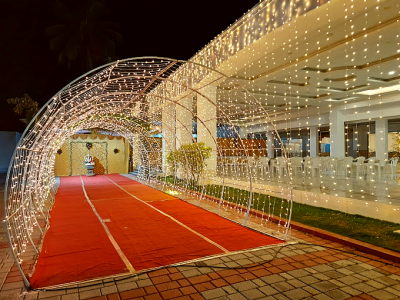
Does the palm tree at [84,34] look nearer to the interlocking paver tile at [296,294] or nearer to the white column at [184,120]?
the white column at [184,120]

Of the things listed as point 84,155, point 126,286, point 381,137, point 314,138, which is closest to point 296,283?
point 126,286

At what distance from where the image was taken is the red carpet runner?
4328 millimetres

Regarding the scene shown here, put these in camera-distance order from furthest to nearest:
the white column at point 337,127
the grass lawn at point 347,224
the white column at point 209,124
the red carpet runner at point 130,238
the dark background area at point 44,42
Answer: the dark background area at point 44,42
the white column at point 337,127
the white column at point 209,124
the grass lawn at point 347,224
the red carpet runner at point 130,238

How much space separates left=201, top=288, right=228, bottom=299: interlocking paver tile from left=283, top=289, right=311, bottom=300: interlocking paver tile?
732mm

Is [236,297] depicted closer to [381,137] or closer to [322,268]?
[322,268]

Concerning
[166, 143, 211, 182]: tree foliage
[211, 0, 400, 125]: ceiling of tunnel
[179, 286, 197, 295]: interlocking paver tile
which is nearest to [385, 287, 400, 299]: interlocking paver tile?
[179, 286, 197, 295]: interlocking paver tile

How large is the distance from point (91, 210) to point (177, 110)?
7.39 metres

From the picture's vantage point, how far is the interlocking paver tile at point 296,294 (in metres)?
3.41

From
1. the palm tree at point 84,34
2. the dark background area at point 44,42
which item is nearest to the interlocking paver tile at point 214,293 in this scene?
the dark background area at point 44,42

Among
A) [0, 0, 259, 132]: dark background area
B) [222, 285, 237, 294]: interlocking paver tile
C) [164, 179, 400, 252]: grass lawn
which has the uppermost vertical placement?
[0, 0, 259, 132]: dark background area

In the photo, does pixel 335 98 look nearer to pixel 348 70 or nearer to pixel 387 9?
pixel 348 70

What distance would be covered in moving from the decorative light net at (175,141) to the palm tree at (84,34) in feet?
39.7

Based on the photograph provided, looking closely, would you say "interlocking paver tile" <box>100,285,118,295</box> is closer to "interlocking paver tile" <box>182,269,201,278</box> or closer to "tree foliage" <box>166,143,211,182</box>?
"interlocking paver tile" <box>182,269,201,278</box>

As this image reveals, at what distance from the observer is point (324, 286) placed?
368 centimetres
